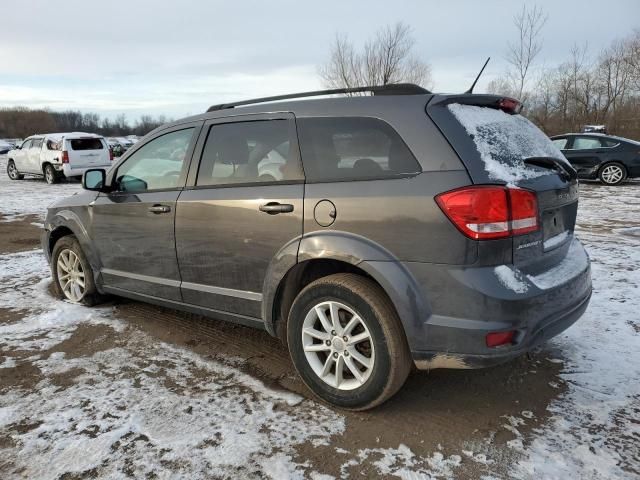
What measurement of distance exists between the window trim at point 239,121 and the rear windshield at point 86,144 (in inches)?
632

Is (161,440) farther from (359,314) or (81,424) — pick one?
(359,314)

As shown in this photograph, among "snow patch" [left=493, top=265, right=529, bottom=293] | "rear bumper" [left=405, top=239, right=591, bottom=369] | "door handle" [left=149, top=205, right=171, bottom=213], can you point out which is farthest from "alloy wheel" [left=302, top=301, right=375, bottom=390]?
"door handle" [left=149, top=205, right=171, bottom=213]

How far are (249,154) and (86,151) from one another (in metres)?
16.5

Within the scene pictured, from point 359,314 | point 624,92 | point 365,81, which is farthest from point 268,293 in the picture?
point 624,92

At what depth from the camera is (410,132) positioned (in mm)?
2629

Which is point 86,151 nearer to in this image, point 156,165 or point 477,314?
point 156,165

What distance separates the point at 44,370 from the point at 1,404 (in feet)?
1.45

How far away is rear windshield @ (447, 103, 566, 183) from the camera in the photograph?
2535mm

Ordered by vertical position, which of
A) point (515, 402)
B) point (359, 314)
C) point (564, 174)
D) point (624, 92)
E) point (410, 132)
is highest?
point (624, 92)

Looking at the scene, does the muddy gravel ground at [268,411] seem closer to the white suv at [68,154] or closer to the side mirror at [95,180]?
the side mirror at [95,180]

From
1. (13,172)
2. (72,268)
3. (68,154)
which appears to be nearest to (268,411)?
(72,268)

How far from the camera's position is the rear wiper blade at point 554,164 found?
9.11 ft

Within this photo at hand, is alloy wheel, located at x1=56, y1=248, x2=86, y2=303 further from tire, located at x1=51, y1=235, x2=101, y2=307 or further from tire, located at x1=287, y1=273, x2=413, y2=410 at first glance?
tire, located at x1=287, y1=273, x2=413, y2=410

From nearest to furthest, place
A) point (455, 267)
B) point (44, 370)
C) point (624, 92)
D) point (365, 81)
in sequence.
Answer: point (455, 267) < point (44, 370) < point (365, 81) < point (624, 92)
